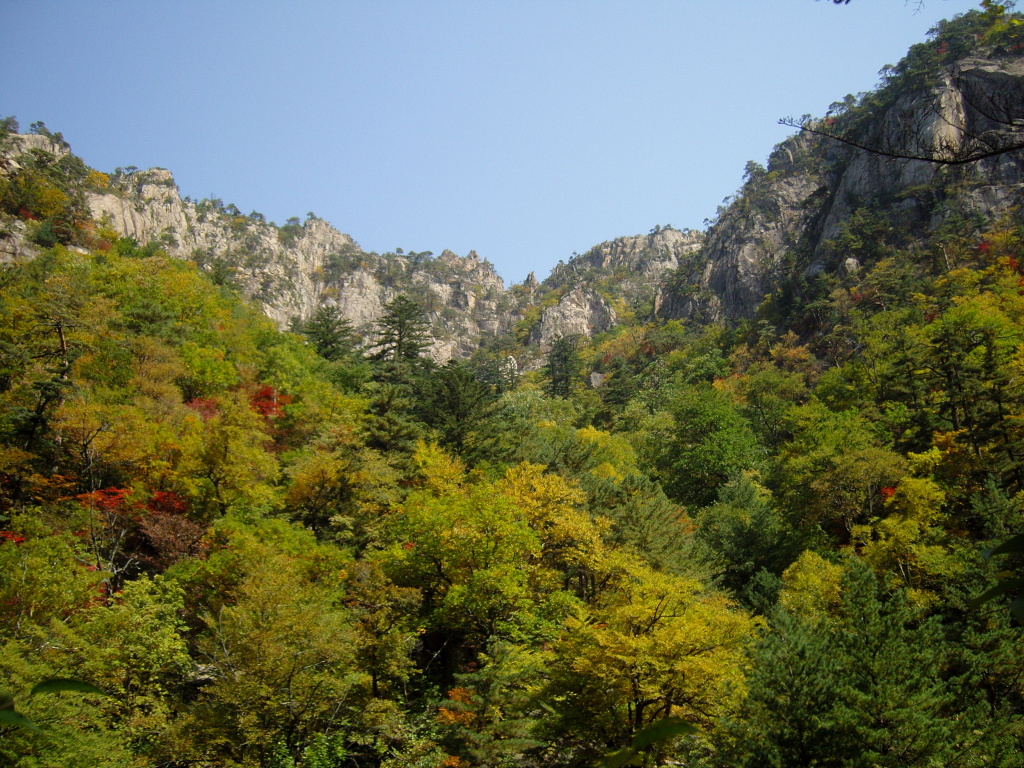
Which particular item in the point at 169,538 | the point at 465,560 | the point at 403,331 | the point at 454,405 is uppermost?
the point at 403,331

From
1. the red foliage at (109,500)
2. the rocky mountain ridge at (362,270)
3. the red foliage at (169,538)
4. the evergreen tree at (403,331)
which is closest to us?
the red foliage at (169,538)

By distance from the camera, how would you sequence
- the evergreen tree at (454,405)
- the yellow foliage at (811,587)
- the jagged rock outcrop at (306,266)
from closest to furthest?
the yellow foliage at (811,587)
the evergreen tree at (454,405)
the jagged rock outcrop at (306,266)

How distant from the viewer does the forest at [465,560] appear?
11719mm

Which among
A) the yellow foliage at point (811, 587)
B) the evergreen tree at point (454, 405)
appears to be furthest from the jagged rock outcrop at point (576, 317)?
the yellow foliage at point (811, 587)

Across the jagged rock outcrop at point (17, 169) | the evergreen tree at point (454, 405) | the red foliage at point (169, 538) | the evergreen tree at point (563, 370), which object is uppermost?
the jagged rock outcrop at point (17, 169)

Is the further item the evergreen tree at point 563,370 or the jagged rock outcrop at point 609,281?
the jagged rock outcrop at point 609,281

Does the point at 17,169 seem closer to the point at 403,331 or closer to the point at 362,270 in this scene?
the point at 403,331

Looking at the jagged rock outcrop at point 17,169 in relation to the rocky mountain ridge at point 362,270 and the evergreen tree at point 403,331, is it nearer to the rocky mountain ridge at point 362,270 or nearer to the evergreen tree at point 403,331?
the rocky mountain ridge at point 362,270

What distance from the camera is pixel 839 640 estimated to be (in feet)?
41.9

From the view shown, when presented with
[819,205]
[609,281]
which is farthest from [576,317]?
[819,205]

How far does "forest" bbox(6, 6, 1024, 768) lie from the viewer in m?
11.7

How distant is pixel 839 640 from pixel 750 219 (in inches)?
3005

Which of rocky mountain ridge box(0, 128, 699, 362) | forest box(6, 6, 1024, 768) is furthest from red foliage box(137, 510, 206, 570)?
rocky mountain ridge box(0, 128, 699, 362)

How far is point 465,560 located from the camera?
57.3 feet
